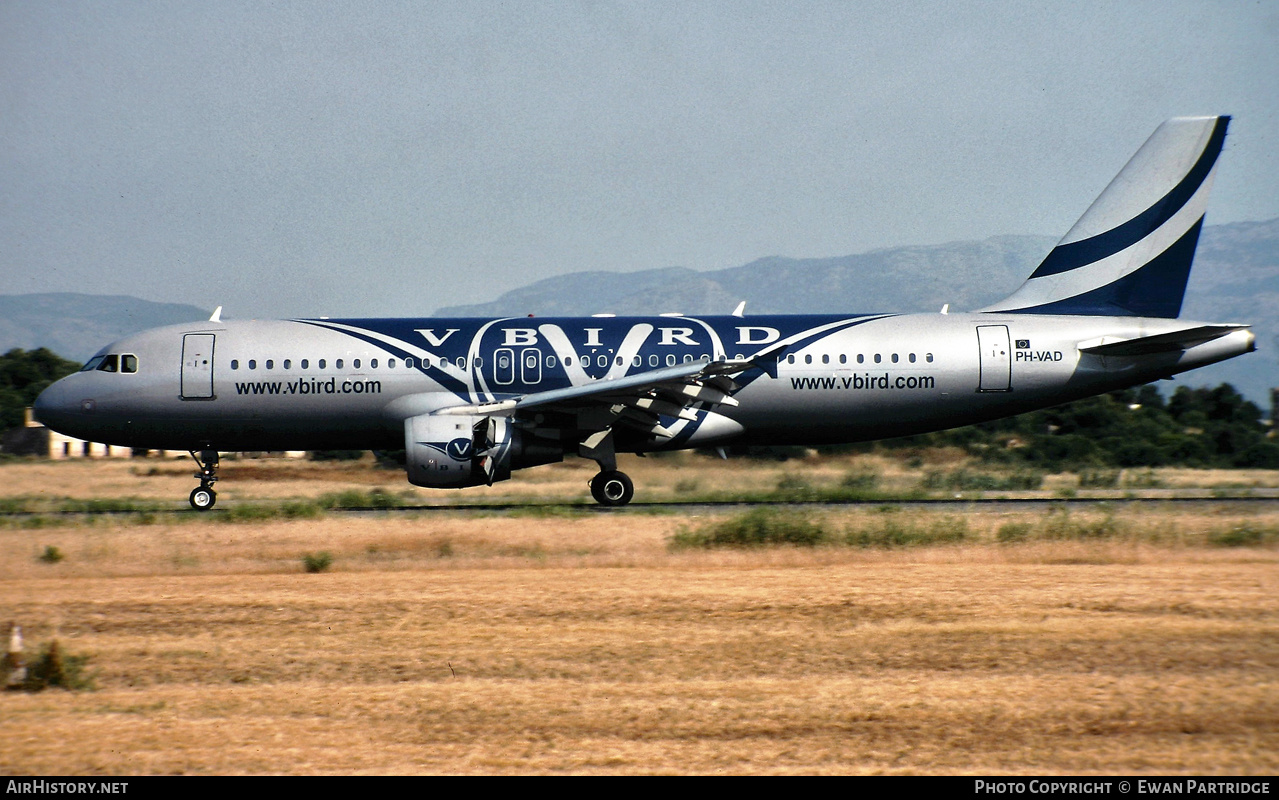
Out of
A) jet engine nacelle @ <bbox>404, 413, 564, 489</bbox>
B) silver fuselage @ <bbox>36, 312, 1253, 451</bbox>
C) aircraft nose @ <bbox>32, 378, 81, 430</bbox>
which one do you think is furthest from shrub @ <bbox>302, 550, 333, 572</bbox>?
aircraft nose @ <bbox>32, 378, 81, 430</bbox>

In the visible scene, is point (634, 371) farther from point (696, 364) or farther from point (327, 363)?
point (327, 363)

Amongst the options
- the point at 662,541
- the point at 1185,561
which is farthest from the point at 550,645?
the point at 1185,561

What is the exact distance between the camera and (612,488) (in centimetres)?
2394

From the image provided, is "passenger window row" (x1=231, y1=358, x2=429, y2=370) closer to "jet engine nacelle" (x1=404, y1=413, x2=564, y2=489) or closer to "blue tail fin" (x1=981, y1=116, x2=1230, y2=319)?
"jet engine nacelle" (x1=404, y1=413, x2=564, y2=489)

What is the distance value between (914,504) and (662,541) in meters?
7.55

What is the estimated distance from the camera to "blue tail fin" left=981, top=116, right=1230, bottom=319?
25078mm

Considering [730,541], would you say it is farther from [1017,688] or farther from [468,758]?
[468,758]

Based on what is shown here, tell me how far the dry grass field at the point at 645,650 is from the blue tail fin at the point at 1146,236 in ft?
23.3

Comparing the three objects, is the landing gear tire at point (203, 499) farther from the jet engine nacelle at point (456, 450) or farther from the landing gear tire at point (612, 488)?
the landing gear tire at point (612, 488)

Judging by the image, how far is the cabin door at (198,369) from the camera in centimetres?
2441

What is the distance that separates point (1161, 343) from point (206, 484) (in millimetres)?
19177

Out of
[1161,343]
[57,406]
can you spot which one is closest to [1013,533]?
[1161,343]

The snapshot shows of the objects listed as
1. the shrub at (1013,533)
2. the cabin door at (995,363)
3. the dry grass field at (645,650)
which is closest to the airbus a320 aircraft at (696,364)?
the cabin door at (995,363)

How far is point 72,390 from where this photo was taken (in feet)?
81.9
